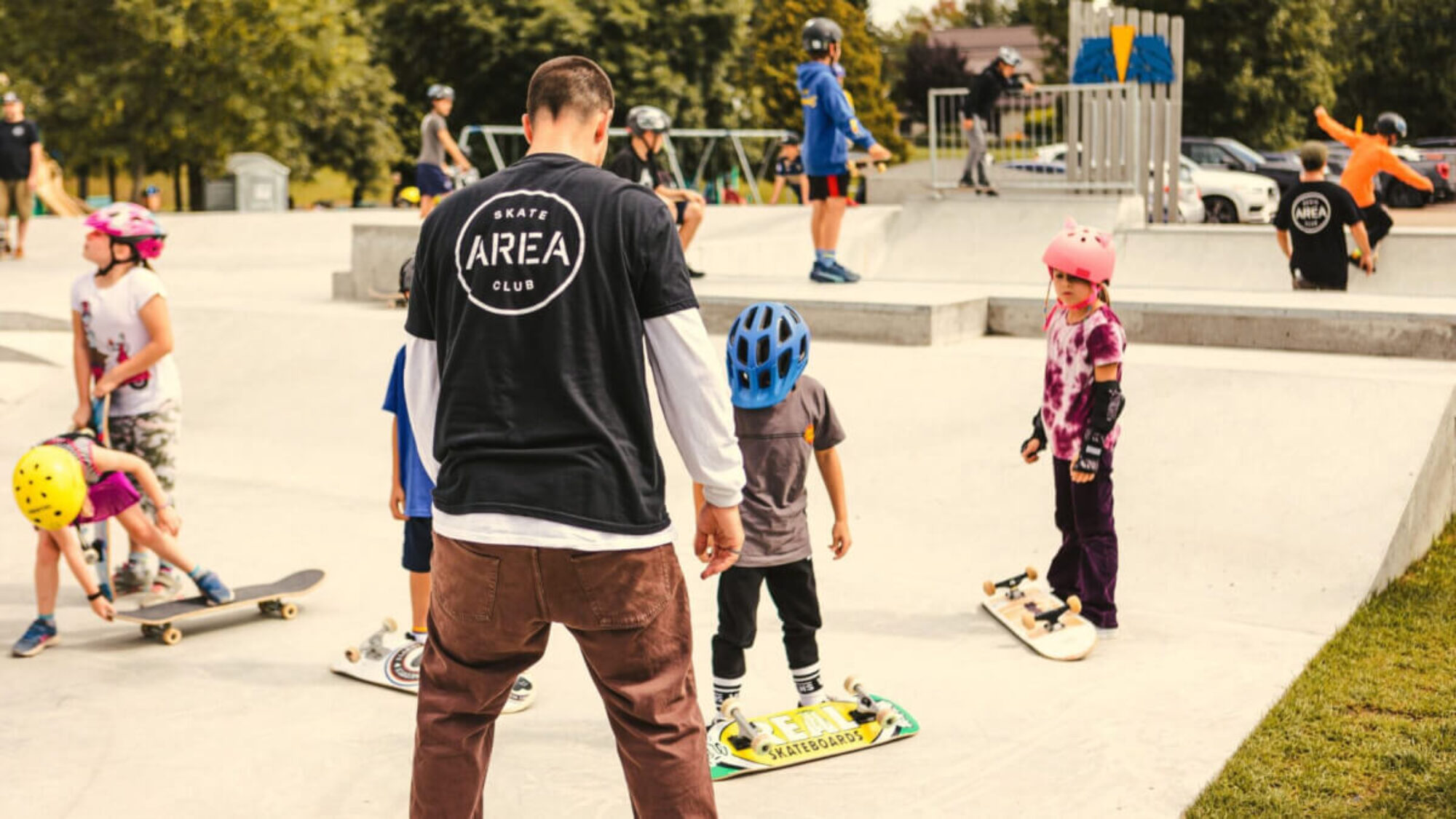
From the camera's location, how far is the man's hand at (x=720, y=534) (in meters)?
3.12

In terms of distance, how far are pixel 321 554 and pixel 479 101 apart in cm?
3484

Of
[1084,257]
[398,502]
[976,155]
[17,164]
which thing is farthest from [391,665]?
[17,164]

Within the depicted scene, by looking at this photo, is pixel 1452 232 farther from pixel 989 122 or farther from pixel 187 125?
pixel 187 125

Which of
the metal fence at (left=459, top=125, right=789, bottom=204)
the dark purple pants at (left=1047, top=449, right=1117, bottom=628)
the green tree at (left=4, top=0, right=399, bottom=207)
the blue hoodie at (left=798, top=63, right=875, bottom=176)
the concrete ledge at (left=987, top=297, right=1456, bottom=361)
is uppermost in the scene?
the green tree at (left=4, top=0, right=399, bottom=207)

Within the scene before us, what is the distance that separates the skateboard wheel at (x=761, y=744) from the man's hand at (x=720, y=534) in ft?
4.64

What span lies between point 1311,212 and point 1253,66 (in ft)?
119

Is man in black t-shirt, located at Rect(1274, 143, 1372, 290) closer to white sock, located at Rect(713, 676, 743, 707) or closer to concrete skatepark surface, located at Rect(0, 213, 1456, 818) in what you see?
concrete skatepark surface, located at Rect(0, 213, 1456, 818)

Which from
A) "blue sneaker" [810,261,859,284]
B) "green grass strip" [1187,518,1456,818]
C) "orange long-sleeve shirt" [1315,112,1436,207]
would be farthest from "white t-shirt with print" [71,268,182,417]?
"orange long-sleeve shirt" [1315,112,1436,207]

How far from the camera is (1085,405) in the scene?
554cm

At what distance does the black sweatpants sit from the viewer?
4539mm

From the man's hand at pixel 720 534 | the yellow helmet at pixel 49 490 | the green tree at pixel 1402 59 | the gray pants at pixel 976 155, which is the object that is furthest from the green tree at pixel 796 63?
the man's hand at pixel 720 534

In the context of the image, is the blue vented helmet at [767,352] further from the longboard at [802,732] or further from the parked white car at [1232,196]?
the parked white car at [1232,196]

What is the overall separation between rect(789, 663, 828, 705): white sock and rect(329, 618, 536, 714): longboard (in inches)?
39.4

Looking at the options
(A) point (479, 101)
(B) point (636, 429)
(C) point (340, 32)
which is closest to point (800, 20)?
(A) point (479, 101)
